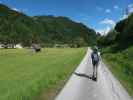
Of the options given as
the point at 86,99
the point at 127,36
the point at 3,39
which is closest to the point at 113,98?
the point at 86,99

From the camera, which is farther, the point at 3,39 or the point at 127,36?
the point at 3,39

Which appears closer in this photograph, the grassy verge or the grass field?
the grass field

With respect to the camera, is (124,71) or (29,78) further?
(124,71)

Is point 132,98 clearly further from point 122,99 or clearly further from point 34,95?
point 34,95

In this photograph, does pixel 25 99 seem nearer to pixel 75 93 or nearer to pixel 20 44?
pixel 75 93

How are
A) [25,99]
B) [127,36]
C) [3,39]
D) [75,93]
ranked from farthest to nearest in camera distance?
[3,39]
[127,36]
[75,93]
[25,99]

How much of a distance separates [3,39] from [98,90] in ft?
534

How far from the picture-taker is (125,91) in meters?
13.6

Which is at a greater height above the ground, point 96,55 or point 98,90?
point 96,55

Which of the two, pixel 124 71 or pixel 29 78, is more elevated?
pixel 124 71

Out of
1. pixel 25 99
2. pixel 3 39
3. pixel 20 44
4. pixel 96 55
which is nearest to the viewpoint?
pixel 25 99

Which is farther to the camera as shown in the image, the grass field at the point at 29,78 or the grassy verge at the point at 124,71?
the grassy verge at the point at 124,71

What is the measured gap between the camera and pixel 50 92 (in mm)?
13148

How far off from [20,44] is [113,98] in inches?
7418
